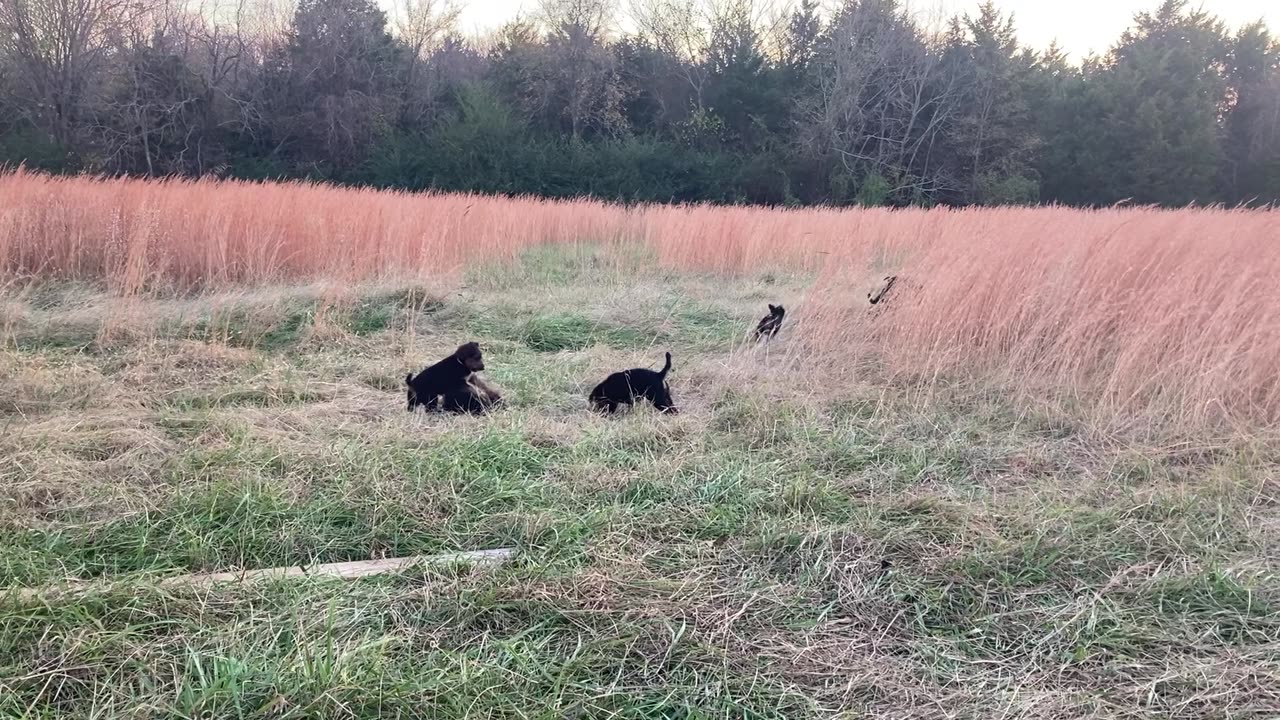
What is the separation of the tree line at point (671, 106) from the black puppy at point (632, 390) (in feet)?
55.6

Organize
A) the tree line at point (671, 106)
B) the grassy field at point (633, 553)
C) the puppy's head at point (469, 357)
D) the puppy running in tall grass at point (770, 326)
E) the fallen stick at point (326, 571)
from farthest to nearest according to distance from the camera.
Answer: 1. the tree line at point (671, 106)
2. the puppy running in tall grass at point (770, 326)
3. the puppy's head at point (469, 357)
4. the fallen stick at point (326, 571)
5. the grassy field at point (633, 553)

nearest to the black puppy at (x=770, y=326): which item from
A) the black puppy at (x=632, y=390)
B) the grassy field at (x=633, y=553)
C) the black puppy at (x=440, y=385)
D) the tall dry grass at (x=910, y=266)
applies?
the tall dry grass at (x=910, y=266)

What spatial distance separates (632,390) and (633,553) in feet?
5.04

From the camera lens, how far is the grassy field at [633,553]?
66.2 inches

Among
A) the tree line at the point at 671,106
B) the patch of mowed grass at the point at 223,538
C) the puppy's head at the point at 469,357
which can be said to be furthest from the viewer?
the tree line at the point at 671,106

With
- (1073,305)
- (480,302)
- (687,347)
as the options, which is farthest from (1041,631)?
(480,302)

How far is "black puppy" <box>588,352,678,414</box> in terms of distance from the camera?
372cm

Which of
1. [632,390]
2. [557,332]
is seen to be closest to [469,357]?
[632,390]

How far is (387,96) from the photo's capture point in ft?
69.5

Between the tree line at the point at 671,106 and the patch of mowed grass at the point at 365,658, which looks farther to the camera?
the tree line at the point at 671,106

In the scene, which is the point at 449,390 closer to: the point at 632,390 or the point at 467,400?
the point at 467,400

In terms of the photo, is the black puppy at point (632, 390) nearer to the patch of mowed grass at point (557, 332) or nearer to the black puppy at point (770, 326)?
the black puppy at point (770, 326)

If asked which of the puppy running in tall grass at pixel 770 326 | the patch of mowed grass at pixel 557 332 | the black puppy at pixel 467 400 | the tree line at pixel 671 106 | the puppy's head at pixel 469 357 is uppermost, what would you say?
the tree line at pixel 671 106

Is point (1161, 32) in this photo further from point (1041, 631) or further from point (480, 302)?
point (1041, 631)
